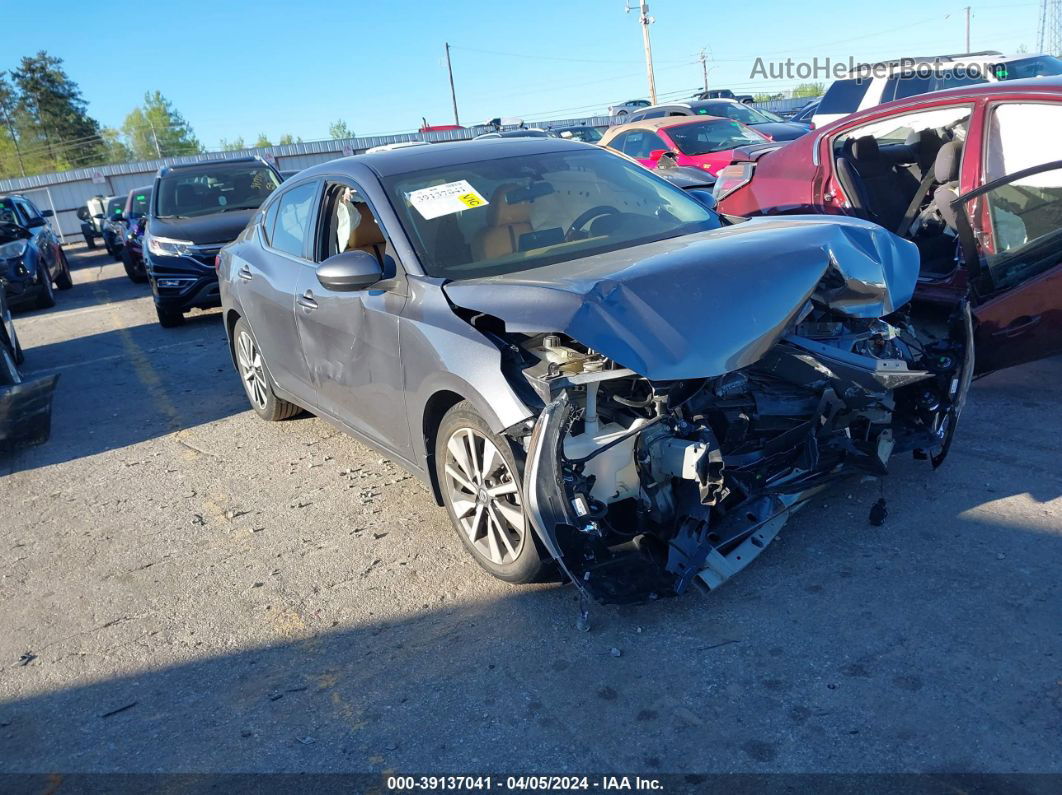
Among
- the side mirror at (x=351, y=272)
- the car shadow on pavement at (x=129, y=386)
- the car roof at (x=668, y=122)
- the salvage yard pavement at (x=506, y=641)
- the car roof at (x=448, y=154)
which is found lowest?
the car shadow on pavement at (x=129, y=386)

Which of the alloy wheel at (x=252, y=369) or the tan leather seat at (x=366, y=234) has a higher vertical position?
the tan leather seat at (x=366, y=234)

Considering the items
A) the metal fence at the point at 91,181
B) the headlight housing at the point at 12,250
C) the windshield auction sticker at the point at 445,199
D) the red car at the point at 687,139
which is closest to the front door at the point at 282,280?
the windshield auction sticker at the point at 445,199

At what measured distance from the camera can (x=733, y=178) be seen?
23.0 feet

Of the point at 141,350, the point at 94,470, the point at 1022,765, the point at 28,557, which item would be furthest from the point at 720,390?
the point at 141,350

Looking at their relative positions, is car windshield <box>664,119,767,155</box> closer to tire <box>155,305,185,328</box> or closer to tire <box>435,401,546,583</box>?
tire <box>155,305,185,328</box>

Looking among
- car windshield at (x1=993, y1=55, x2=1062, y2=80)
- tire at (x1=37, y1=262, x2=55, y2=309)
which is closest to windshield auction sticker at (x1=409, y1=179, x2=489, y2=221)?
car windshield at (x1=993, y1=55, x2=1062, y2=80)

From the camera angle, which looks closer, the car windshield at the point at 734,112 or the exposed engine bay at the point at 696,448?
the exposed engine bay at the point at 696,448

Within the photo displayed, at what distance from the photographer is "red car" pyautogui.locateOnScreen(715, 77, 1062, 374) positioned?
4.64m

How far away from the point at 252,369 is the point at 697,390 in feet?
13.1

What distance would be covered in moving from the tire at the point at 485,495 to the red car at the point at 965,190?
2.86 m

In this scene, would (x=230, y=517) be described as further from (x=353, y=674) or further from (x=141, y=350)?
(x=141, y=350)

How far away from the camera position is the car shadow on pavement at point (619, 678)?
2660mm

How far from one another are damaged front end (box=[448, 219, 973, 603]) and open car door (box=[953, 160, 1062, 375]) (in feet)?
2.86

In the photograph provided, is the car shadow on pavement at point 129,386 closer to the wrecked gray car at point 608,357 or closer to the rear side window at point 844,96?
the wrecked gray car at point 608,357
